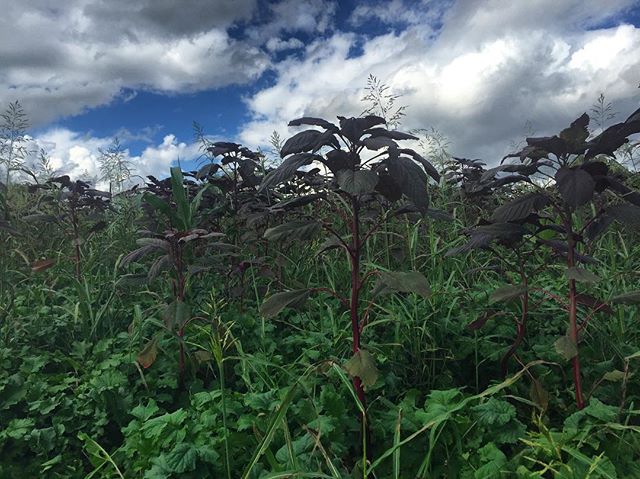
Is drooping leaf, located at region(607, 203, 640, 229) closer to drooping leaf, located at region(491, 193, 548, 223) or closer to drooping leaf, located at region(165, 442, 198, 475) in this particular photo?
drooping leaf, located at region(491, 193, 548, 223)

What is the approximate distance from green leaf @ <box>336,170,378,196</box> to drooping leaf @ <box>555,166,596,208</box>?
67cm

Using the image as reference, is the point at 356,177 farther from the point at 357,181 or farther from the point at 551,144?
the point at 551,144

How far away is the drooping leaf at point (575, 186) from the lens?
166 centimetres

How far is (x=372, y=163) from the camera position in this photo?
1.99 m

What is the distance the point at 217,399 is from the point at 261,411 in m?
0.23

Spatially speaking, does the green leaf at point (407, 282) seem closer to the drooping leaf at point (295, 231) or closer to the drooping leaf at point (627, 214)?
the drooping leaf at point (295, 231)

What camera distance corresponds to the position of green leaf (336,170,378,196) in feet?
5.51

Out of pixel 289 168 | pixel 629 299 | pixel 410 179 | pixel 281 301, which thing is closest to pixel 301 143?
pixel 289 168

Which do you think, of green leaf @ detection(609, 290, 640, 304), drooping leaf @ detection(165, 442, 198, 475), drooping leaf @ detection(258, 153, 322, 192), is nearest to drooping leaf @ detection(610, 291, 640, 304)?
green leaf @ detection(609, 290, 640, 304)

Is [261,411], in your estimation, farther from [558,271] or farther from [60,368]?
[558,271]

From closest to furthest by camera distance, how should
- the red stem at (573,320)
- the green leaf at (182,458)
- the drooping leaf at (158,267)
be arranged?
the green leaf at (182,458), the red stem at (573,320), the drooping leaf at (158,267)

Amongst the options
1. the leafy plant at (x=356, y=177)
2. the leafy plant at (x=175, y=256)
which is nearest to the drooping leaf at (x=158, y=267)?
the leafy plant at (x=175, y=256)

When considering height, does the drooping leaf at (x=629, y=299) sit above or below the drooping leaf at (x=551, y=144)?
below

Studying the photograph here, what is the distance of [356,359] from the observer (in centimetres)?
175
